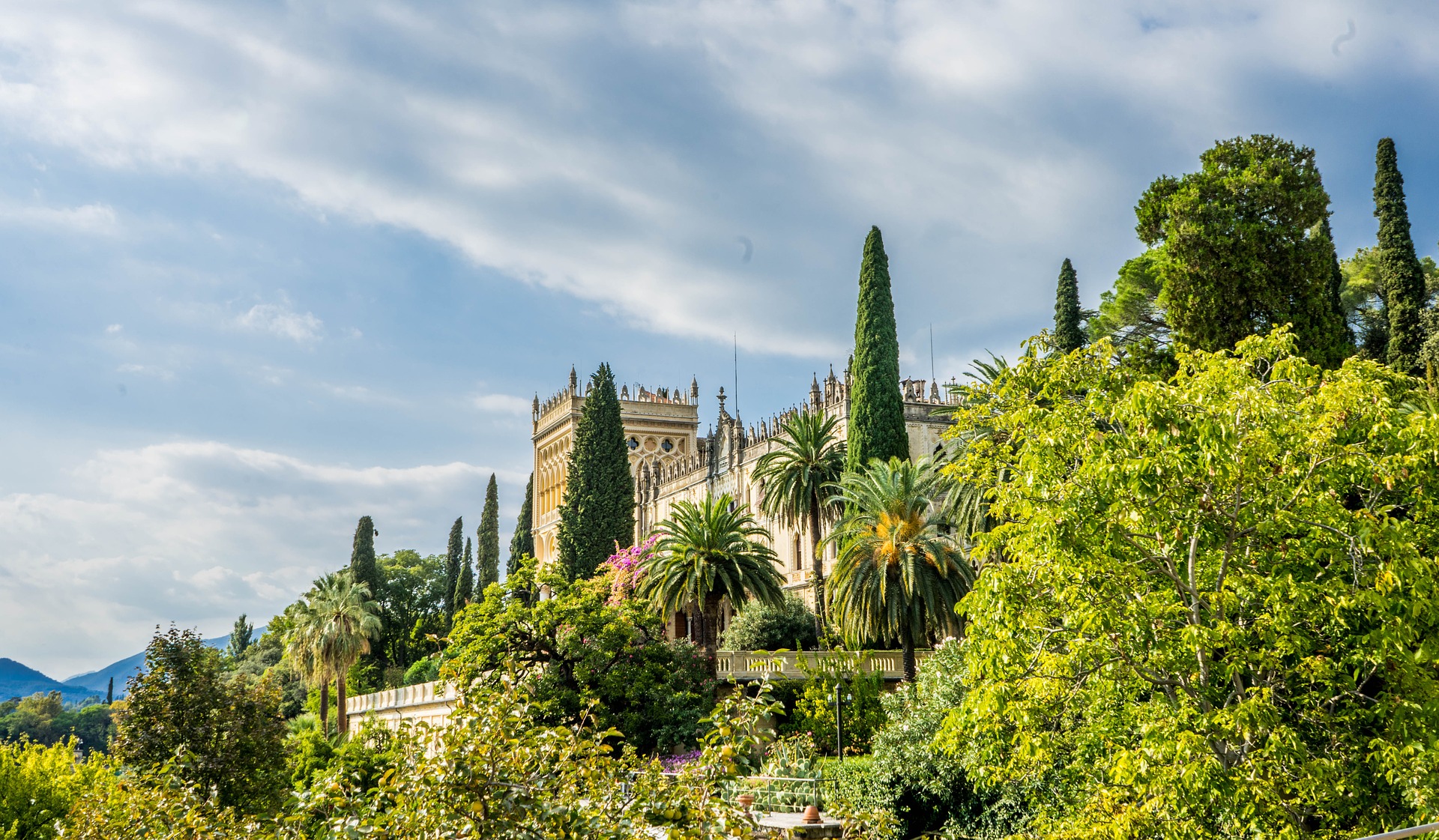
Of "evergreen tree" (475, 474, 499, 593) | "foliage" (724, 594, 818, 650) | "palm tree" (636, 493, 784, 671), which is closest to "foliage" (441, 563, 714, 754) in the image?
"palm tree" (636, 493, 784, 671)

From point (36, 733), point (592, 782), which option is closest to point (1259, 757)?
point (592, 782)

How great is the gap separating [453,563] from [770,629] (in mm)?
39926

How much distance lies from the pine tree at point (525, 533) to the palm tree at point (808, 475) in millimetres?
38147

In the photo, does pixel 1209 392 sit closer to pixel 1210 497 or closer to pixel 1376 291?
pixel 1210 497

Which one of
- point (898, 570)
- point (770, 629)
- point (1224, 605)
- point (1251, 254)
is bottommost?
point (770, 629)

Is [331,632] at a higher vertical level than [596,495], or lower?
lower

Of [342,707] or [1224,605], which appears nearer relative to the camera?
[1224,605]

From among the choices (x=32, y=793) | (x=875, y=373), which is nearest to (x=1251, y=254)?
(x=875, y=373)

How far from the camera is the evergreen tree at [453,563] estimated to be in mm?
65875

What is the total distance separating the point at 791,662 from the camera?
30781mm

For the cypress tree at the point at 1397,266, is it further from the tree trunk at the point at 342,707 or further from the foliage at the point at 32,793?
the tree trunk at the point at 342,707

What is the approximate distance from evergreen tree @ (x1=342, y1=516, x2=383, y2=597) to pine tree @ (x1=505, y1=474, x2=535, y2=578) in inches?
381

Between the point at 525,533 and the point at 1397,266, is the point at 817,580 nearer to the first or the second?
the point at 1397,266

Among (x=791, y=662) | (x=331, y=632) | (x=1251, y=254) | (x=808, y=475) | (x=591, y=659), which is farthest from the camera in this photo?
(x=331, y=632)
